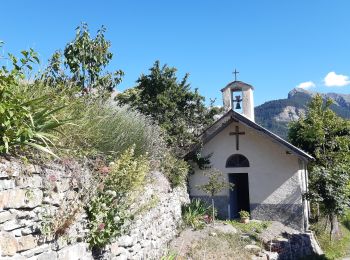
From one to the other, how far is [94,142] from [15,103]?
2.46 meters

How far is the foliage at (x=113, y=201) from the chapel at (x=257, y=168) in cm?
938

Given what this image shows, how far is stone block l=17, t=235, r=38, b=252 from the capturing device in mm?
4711

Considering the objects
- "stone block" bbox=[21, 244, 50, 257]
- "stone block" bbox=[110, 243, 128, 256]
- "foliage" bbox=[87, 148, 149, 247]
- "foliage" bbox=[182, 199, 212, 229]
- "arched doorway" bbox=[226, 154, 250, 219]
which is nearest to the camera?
"stone block" bbox=[21, 244, 50, 257]

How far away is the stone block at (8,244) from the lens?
14.4ft

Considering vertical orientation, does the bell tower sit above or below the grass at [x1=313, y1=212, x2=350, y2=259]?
above

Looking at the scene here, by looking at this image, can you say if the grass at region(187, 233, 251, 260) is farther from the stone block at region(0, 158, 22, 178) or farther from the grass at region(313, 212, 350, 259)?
the stone block at region(0, 158, 22, 178)

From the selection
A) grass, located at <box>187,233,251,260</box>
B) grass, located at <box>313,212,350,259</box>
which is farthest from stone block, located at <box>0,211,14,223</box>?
grass, located at <box>313,212,350,259</box>

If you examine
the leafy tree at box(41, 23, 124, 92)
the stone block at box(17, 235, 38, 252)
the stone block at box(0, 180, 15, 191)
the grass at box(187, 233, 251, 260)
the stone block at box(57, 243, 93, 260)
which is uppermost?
the leafy tree at box(41, 23, 124, 92)

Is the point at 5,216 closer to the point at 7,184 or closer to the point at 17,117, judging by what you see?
the point at 7,184

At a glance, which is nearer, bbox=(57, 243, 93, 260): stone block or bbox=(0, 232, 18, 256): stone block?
bbox=(0, 232, 18, 256): stone block

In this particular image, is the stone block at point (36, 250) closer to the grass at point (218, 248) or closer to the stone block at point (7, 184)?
the stone block at point (7, 184)

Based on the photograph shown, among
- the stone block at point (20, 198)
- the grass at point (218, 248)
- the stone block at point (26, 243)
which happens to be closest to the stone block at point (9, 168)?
the stone block at point (20, 198)

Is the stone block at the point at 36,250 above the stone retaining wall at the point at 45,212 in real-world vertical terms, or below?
below

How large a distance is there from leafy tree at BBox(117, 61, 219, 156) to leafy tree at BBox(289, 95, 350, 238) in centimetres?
544
